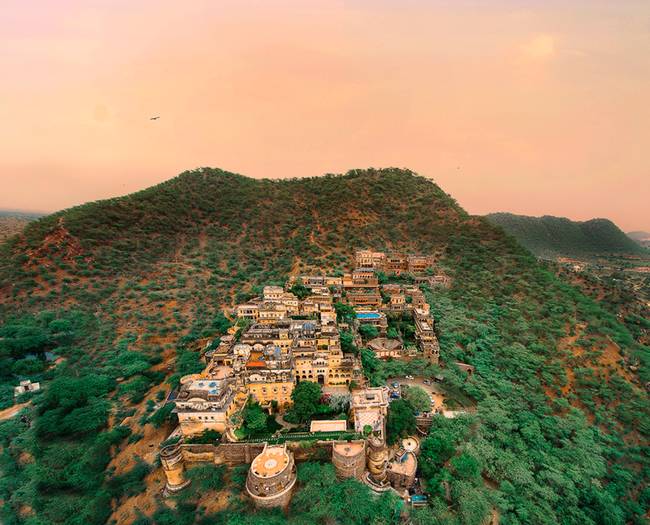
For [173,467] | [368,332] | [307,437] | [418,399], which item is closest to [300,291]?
[368,332]

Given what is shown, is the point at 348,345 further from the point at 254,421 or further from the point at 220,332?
the point at 220,332

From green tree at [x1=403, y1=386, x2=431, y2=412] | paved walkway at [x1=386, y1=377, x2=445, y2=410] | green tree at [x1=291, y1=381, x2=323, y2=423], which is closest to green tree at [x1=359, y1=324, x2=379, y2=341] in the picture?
paved walkway at [x1=386, y1=377, x2=445, y2=410]

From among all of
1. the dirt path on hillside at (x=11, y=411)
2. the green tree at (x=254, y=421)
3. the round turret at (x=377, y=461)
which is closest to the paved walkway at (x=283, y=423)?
the green tree at (x=254, y=421)

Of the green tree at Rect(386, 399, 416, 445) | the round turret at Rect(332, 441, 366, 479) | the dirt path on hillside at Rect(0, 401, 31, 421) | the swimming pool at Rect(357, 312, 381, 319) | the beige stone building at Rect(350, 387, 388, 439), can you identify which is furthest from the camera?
the swimming pool at Rect(357, 312, 381, 319)

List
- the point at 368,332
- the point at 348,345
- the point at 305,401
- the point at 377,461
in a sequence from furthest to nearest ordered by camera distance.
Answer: the point at 368,332 → the point at 348,345 → the point at 305,401 → the point at 377,461

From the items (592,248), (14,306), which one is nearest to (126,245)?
(14,306)

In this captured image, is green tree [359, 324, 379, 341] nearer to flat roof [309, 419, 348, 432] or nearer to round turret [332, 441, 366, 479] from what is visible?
flat roof [309, 419, 348, 432]
